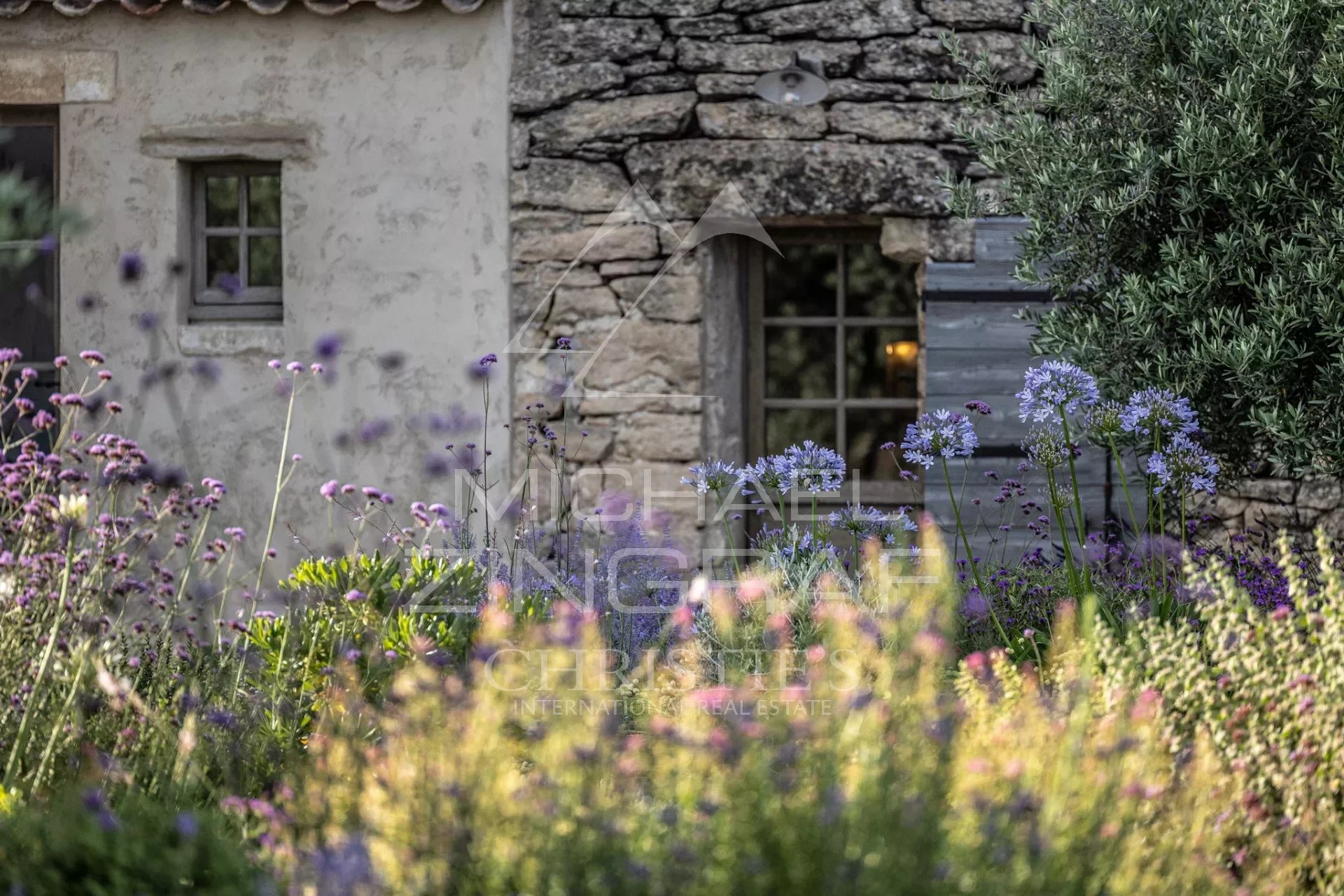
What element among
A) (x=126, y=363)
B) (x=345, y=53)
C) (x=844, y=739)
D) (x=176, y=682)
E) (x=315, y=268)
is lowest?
(x=176, y=682)

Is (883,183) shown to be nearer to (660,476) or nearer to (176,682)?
(660,476)

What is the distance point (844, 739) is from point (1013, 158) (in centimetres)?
329

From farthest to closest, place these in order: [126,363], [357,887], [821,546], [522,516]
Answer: [126,363] < [522,516] < [821,546] < [357,887]

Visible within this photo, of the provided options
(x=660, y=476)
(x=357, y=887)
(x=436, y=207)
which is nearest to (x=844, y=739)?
(x=357, y=887)

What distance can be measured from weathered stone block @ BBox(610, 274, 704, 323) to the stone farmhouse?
0.01 m

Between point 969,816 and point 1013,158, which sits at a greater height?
point 1013,158

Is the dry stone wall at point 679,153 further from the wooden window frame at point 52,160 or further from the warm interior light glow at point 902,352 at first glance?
the wooden window frame at point 52,160

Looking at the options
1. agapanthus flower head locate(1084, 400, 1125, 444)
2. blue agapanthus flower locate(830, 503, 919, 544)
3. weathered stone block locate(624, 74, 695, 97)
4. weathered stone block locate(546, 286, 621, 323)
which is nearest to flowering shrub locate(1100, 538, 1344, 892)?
agapanthus flower head locate(1084, 400, 1125, 444)

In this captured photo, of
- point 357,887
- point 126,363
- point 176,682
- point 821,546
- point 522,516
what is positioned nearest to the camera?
point 357,887

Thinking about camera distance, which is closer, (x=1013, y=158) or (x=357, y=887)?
(x=357, y=887)

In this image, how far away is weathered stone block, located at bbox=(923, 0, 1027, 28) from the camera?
19.3 feet

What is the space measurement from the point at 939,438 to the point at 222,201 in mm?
4079

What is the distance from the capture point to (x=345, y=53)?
6.14m

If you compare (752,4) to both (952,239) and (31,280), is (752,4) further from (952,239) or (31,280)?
(31,280)
